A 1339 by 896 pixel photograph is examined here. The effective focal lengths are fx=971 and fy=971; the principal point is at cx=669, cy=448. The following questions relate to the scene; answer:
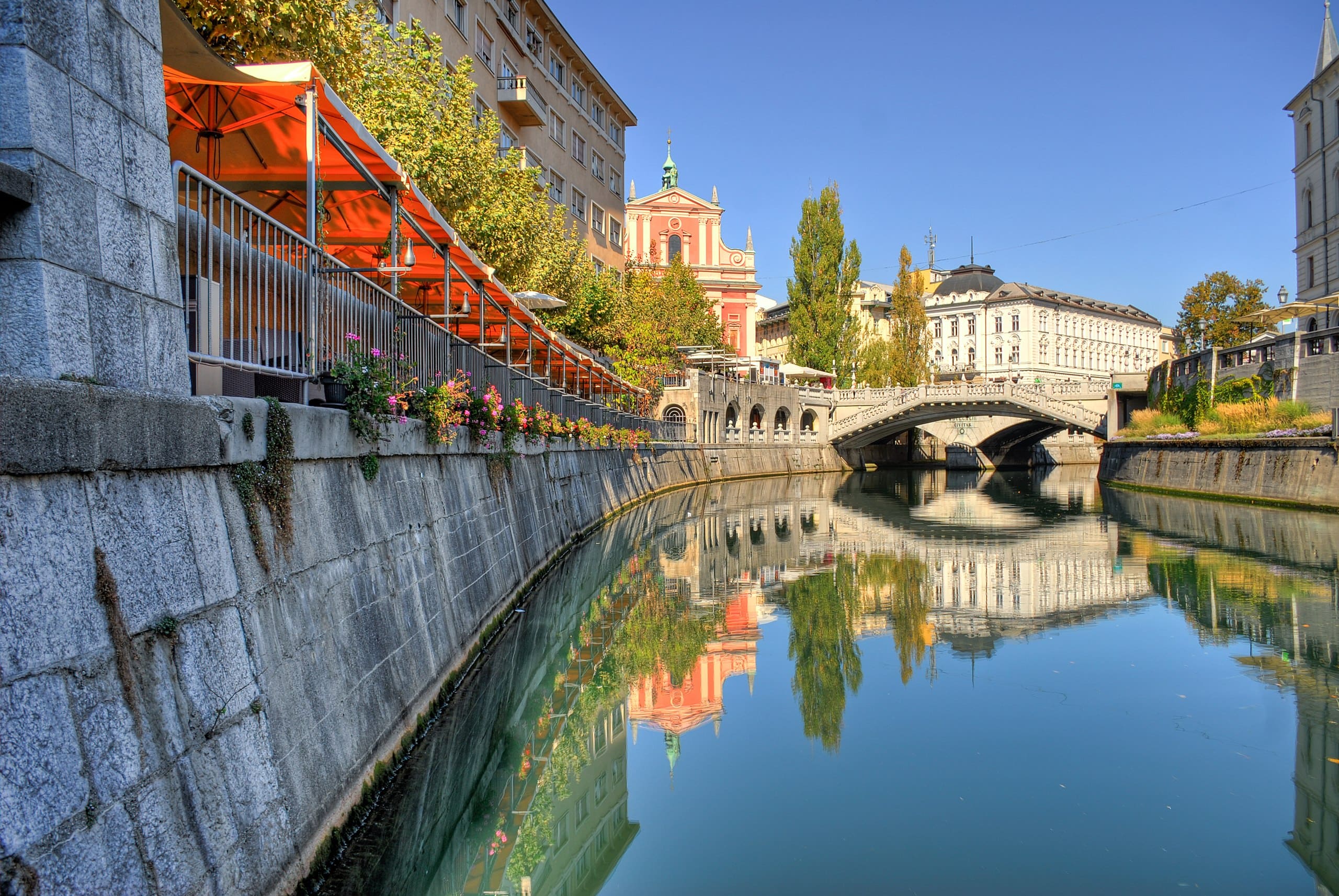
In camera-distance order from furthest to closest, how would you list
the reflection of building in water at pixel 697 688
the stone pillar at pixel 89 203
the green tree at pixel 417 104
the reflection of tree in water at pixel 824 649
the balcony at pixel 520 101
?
the balcony at pixel 520 101 < the green tree at pixel 417 104 < the reflection of tree in water at pixel 824 649 < the reflection of building in water at pixel 697 688 < the stone pillar at pixel 89 203

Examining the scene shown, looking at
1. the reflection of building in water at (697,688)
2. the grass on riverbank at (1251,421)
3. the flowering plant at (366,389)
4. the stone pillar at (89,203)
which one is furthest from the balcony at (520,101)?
the stone pillar at (89,203)

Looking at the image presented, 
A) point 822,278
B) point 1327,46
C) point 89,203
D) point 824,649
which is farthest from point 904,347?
point 89,203

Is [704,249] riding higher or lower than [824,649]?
higher

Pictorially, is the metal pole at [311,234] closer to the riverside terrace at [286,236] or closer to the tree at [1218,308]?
the riverside terrace at [286,236]

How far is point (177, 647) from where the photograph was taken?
3.74 m

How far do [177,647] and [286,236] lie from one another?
3.19 m

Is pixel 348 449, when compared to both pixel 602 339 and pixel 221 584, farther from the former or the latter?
pixel 602 339

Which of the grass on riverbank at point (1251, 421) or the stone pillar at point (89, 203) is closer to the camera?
the stone pillar at point (89, 203)

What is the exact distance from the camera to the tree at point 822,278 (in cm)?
6181

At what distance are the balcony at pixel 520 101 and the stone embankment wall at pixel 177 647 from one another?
94.6ft

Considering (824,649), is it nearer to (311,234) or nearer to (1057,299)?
(311,234)

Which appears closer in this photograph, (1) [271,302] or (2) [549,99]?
(1) [271,302]

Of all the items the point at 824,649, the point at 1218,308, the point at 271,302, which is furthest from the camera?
the point at 1218,308

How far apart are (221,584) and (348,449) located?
2.25 metres
